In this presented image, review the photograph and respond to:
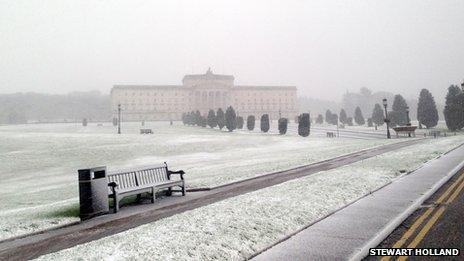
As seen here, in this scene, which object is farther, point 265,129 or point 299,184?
point 265,129

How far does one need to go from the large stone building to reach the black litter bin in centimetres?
15541

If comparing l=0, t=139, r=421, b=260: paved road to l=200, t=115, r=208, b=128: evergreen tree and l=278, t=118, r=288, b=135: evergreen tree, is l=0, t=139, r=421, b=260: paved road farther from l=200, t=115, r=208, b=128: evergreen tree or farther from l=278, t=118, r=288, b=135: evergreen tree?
l=200, t=115, r=208, b=128: evergreen tree

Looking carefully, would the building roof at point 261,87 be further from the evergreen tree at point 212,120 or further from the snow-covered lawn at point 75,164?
the snow-covered lawn at point 75,164

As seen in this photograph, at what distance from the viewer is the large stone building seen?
168m

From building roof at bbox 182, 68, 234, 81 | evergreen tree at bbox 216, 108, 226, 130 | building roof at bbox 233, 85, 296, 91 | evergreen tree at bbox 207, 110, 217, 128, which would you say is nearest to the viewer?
evergreen tree at bbox 216, 108, 226, 130

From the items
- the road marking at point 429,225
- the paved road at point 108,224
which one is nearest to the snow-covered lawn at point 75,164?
the paved road at point 108,224

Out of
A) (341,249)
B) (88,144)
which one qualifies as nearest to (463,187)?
(341,249)

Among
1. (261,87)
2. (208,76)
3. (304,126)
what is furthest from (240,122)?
(261,87)

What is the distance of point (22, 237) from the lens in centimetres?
886

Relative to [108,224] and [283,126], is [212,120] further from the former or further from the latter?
[108,224]

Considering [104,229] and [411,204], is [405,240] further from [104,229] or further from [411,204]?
[104,229]

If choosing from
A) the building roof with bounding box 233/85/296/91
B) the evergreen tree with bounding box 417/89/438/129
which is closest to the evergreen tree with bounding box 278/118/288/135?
the evergreen tree with bounding box 417/89/438/129

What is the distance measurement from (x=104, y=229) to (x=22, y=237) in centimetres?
189

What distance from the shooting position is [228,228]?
7.67 meters
